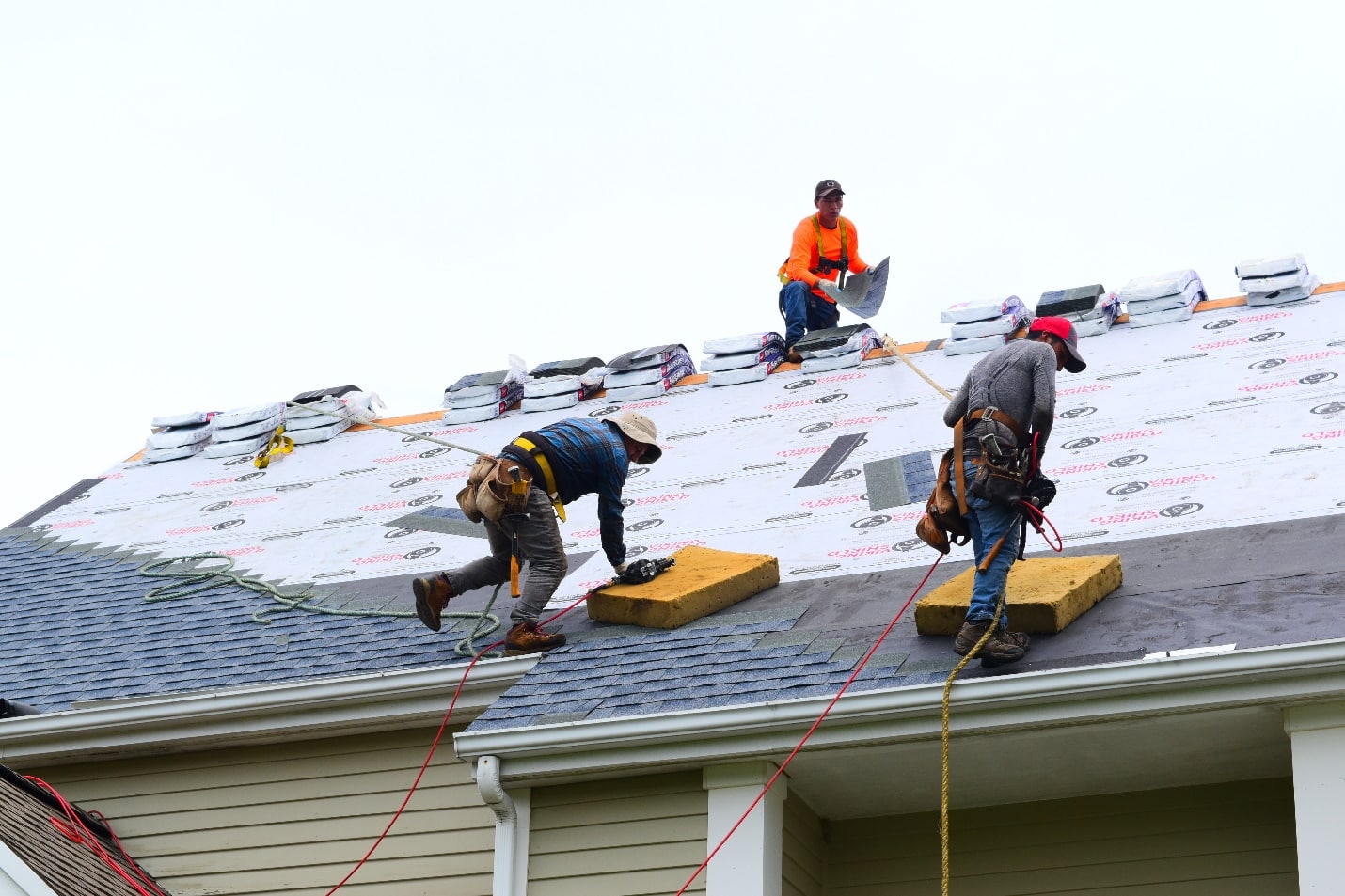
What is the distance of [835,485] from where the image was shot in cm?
962

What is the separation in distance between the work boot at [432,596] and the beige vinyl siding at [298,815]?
2.00ft

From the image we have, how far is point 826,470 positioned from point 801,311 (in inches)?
A: 171

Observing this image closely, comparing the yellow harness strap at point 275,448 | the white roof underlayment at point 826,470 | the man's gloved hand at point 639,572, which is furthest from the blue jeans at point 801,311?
the man's gloved hand at point 639,572

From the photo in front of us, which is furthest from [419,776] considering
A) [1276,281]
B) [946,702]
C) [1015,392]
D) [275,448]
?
[1276,281]

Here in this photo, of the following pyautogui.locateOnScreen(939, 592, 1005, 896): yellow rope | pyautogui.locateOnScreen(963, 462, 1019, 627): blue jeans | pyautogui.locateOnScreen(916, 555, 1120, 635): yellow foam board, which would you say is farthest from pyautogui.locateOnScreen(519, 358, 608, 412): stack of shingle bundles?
pyautogui.locateOnScreen(939, 592, 1005, 896): yellow rope

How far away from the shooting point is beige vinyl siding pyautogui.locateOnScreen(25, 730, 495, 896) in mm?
7094

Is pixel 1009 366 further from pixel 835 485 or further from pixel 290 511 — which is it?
pixel 290 511

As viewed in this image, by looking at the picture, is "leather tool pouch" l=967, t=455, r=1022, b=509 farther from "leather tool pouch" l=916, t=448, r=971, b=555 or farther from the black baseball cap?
the black baseball cap

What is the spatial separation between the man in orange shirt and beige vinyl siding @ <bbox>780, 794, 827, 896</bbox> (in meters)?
7.55

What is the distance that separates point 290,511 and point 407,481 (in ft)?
2.79

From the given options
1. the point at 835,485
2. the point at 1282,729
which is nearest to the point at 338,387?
the point at 835,485

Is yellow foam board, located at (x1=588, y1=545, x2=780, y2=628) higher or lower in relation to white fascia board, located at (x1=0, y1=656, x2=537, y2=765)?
higher

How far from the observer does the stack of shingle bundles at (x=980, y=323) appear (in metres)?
12.4

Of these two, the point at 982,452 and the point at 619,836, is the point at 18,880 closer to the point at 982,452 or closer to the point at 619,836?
the point at 619,836
